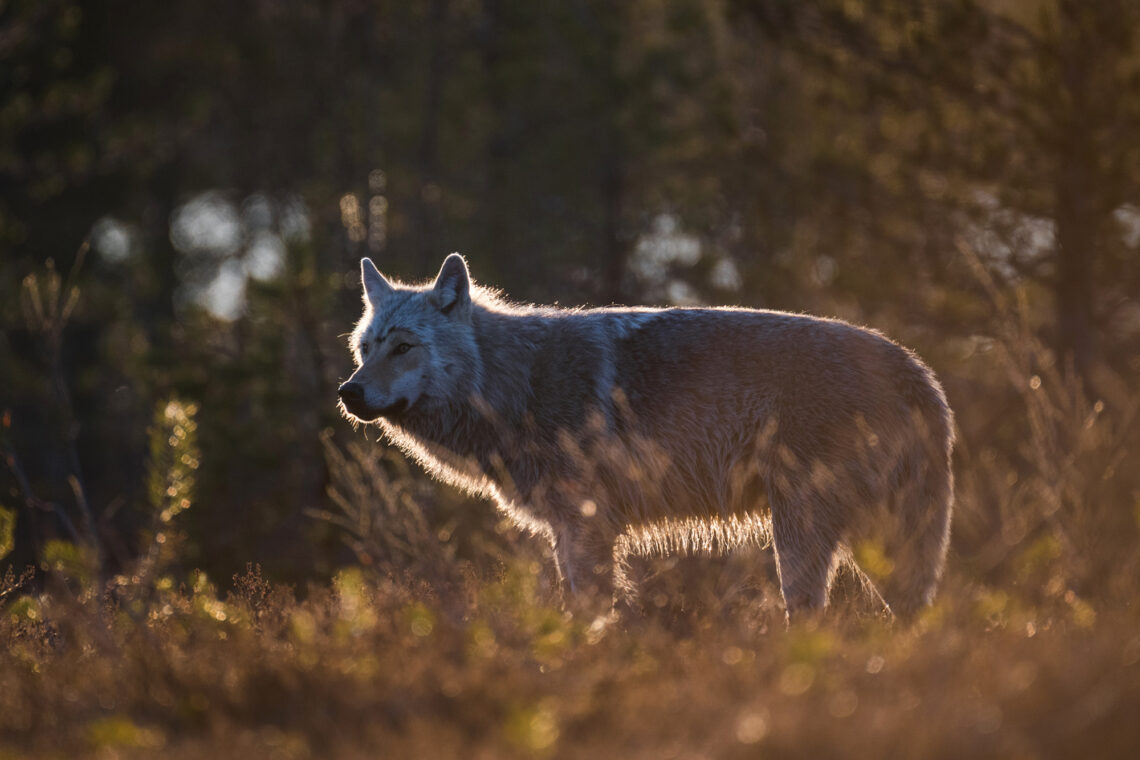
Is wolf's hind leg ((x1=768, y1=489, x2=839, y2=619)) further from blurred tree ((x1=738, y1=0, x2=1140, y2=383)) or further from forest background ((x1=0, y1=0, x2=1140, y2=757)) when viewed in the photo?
blurred tree ((x1=738, y1=0, x2=1140, y2=383))

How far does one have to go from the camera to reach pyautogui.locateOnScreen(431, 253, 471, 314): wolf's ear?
6.39 meters

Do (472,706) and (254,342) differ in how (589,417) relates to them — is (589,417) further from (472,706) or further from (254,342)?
(254,342)

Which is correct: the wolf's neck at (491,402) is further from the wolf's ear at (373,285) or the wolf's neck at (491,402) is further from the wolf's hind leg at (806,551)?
the wolf's hind leg at (806,551)

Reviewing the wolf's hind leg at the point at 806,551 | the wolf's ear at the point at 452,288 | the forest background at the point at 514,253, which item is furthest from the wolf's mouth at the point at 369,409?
the wolf's hind leg at the point at 806,551

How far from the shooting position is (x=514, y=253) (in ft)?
70.6

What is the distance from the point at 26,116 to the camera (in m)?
13.4

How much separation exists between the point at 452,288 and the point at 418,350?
47cm

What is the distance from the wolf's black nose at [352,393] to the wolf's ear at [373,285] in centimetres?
91

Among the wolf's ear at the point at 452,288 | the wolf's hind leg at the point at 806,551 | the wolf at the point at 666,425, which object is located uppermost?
the wolf's ear at the point at 452,288

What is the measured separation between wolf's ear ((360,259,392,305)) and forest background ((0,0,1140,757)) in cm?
133

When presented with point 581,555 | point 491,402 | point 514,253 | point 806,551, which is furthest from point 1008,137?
point 514,253

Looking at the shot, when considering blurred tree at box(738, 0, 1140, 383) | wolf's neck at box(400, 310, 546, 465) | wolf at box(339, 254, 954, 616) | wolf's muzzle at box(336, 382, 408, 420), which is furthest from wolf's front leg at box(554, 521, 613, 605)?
blurred tree at box(738, 0, 1140, 383)

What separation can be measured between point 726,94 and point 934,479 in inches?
324

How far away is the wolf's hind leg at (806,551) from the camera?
17.8ft
